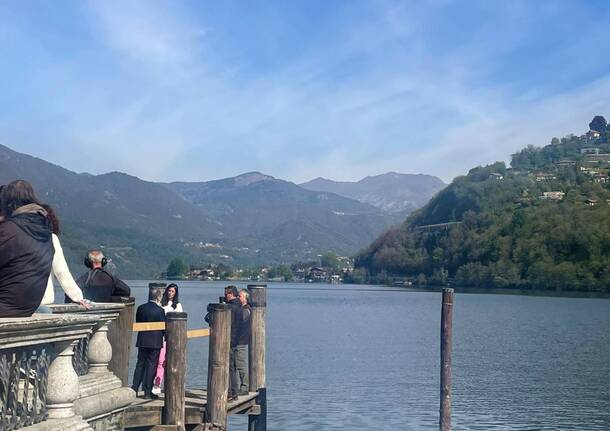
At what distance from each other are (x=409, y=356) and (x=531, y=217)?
500ft

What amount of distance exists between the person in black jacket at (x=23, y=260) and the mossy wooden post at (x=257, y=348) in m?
11.7

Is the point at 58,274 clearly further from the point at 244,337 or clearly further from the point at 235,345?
the point at 244,337

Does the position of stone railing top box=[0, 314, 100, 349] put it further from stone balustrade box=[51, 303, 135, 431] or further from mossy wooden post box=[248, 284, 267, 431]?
mossy wooden post box=[248, 284, 267, 431]

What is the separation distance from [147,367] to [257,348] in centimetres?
430

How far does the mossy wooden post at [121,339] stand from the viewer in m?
10.8

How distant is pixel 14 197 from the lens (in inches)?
282

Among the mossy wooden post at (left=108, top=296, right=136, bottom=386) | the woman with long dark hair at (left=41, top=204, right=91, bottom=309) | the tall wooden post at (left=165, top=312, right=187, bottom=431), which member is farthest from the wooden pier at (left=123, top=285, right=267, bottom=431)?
the woman with long dark hair at (left=41, top=204, right=91, bottom=309)

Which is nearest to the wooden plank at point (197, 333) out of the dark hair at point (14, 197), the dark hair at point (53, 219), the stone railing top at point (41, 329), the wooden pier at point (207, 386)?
the wooden pier at point (207, 386)

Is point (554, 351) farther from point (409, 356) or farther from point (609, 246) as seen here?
point (609, 246)

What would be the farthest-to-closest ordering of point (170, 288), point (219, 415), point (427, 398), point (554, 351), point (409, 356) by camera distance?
1. point (554, 351)
2. point (409, 356)
3. point (427, 398)
4. point (170, 288)
5. point (219, 415)

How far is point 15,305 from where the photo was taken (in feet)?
21.5

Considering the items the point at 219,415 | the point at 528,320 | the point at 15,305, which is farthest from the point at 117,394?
the point at 528,320

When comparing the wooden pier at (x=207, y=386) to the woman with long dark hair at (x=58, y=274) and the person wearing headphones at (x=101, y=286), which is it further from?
the woman with long dark hair at (x=58, y=274)

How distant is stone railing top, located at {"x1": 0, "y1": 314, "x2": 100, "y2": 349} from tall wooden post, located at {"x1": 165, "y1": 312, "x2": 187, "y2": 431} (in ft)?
19.4
